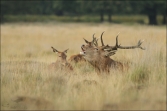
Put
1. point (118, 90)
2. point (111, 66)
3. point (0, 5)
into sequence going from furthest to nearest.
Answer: point (0, 5) < point (111, 66) < point (118, 90)

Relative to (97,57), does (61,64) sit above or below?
below

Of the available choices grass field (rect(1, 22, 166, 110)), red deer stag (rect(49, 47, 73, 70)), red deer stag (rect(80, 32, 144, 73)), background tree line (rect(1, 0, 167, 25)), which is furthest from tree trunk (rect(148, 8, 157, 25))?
red deer stag (rect(80, 32, 144, 73))

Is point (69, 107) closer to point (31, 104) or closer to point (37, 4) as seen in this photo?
point (31, 104)

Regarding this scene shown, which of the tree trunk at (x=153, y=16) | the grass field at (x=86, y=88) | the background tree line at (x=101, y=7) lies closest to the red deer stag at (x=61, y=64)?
the grass field at (x=86, y=88)

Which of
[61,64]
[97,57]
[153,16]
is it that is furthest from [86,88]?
[153,16]

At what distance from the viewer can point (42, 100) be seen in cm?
666

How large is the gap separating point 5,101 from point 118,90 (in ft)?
6.29

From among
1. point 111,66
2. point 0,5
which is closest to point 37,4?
point 0,5

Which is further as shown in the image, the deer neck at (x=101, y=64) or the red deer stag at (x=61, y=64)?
the red deer stag at (x=61, y=64)

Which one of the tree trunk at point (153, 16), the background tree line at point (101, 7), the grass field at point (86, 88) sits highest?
the background tree line at point (101, 7)

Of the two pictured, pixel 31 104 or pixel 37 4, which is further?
pixel 37 4

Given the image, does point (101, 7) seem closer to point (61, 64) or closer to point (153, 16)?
point (153, 16)

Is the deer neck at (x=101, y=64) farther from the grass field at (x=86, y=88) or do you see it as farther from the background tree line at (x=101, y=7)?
the background tree line at (x=101, y=7)

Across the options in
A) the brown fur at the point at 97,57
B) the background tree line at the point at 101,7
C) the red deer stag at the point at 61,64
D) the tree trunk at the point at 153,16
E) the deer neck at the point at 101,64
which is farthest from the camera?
the tree trunk at the point at 153,16
